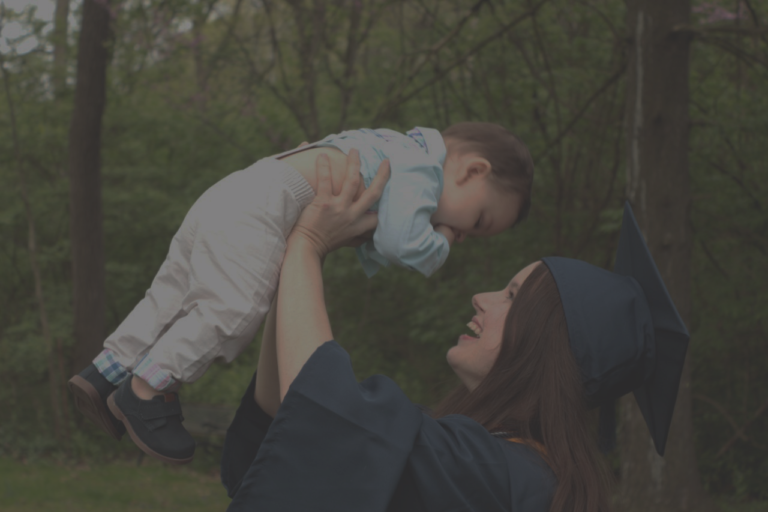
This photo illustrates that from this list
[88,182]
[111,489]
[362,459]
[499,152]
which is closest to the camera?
[362,459]

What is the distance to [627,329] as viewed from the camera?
183 centimetres

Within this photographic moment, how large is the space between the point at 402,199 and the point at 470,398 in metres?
0.54

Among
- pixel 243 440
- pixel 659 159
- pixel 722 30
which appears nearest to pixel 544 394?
pixel 243 440

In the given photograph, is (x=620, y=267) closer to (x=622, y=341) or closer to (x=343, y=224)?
(x=622, y=341)

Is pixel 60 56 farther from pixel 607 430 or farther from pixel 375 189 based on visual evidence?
pixel 607 430

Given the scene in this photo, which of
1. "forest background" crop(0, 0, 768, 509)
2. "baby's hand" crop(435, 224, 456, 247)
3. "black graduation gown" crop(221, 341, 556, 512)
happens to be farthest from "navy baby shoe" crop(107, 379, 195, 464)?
"forest background" crop(0, 0, 768, 509)

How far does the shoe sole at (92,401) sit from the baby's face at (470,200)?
3.45ft

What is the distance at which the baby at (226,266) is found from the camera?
6.32ft

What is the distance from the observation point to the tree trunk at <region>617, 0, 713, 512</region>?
572 cm

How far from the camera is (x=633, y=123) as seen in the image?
5.84 m

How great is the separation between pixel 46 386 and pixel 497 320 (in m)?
10.1

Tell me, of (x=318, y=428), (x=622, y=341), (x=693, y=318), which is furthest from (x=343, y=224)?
(x=693, y=318)

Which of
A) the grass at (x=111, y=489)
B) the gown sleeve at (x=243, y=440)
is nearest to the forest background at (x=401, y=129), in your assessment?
the grass at (x=111, y=489)

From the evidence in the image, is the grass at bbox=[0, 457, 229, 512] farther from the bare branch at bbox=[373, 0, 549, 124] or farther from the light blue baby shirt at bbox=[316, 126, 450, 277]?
the light blue baby shirt at bbox=[316, 126, 450, 277]
